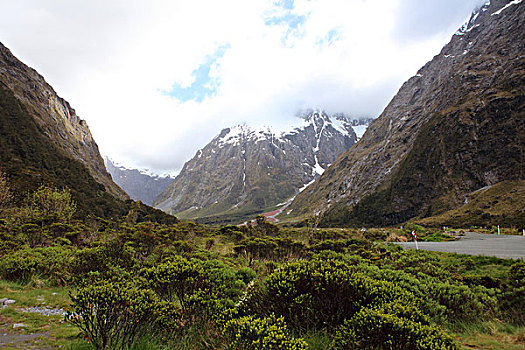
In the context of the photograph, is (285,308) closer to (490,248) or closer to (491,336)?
(491,336)

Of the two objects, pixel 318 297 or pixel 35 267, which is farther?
pixel 35 267

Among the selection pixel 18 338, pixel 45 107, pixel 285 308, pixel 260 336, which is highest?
pixel 45 107

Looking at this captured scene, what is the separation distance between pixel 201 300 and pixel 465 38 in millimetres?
220010

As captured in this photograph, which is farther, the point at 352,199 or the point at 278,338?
the point at 352,199

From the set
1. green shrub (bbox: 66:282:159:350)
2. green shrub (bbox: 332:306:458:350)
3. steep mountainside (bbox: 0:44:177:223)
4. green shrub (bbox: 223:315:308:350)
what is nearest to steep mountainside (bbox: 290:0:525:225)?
steep mountainside (bbox: 0:44:177:223)

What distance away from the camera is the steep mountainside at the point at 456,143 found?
76.6 m

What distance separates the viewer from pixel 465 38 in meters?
155

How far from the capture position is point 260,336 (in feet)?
12.2

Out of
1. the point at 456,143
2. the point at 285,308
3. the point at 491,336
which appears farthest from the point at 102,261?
the point at 456,143

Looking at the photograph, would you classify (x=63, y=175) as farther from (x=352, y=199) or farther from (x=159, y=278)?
(x=352, y=199)

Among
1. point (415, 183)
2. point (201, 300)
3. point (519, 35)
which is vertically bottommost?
point (201, 300)

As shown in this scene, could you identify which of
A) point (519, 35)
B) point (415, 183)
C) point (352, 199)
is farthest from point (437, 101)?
point (352, 199)

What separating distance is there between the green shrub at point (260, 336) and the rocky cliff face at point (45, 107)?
81.1 m

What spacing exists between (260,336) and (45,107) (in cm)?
11081
